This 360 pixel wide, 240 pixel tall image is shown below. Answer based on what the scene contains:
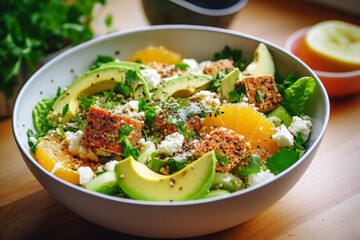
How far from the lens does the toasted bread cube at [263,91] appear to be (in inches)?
58.0

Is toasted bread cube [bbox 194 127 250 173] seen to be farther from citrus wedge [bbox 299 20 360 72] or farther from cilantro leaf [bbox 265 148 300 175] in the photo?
citrus wedge [bbox 299 20 360 72]

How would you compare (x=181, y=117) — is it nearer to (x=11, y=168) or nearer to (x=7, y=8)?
(x=11, y=168)

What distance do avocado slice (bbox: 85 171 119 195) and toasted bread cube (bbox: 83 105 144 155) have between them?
0.48 feet

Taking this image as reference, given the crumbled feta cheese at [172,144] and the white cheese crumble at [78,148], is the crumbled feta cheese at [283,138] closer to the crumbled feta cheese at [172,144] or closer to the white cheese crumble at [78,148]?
the crumbled feta cheese at [172,144]

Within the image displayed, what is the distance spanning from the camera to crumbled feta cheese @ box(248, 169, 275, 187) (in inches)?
46.3

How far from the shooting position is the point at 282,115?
1.46 metres

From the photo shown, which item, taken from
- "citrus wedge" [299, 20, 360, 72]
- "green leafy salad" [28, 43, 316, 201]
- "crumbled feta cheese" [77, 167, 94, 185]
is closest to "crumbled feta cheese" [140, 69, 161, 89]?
"green leafy salad" [28, 43, 316, 201]

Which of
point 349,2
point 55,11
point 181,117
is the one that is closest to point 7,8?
point 55,11

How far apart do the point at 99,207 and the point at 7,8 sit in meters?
1.52

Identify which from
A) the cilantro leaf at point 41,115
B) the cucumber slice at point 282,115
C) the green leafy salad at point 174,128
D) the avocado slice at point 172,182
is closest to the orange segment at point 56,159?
the green leafy salad at point 174,128

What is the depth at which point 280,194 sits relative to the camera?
1152mm

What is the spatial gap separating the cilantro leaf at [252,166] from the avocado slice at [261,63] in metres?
0.48

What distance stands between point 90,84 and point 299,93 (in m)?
0.80

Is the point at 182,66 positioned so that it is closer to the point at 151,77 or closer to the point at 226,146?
the point at 151,77
